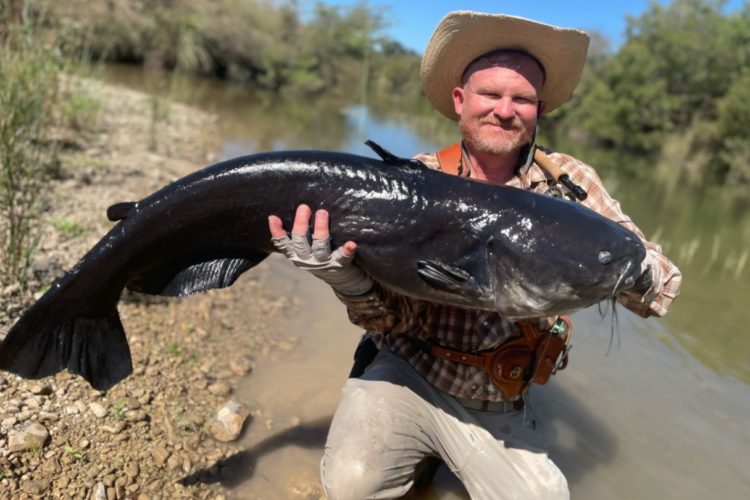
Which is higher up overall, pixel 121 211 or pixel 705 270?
pixel 121 211

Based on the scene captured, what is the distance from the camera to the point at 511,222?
2.33 m

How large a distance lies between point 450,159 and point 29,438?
2.72 metres

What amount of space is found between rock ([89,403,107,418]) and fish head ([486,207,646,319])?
2.31 meters

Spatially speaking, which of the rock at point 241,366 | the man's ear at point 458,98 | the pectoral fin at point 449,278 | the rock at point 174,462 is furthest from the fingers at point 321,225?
the rock at point 241,366

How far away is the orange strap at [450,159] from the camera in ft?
10.1

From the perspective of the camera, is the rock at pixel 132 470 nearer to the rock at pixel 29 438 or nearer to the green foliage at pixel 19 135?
the rock at pixel 29 438

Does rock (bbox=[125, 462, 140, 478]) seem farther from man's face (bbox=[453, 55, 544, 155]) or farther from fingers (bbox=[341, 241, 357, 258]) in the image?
man's face (bbox=[453, 55, 544, 155])

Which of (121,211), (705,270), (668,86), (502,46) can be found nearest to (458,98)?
(502,46)

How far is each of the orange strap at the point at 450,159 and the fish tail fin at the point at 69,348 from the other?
1.98 m

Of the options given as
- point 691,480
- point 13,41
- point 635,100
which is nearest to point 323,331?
point 691,480

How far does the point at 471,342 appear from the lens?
2781 millimetres

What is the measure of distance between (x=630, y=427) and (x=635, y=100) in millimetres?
48058

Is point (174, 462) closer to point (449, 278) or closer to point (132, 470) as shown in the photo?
point (132, 470)

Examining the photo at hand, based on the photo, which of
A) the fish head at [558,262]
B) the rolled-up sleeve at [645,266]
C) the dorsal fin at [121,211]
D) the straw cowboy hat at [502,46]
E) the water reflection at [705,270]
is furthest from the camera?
the water reflection at [705,270]
